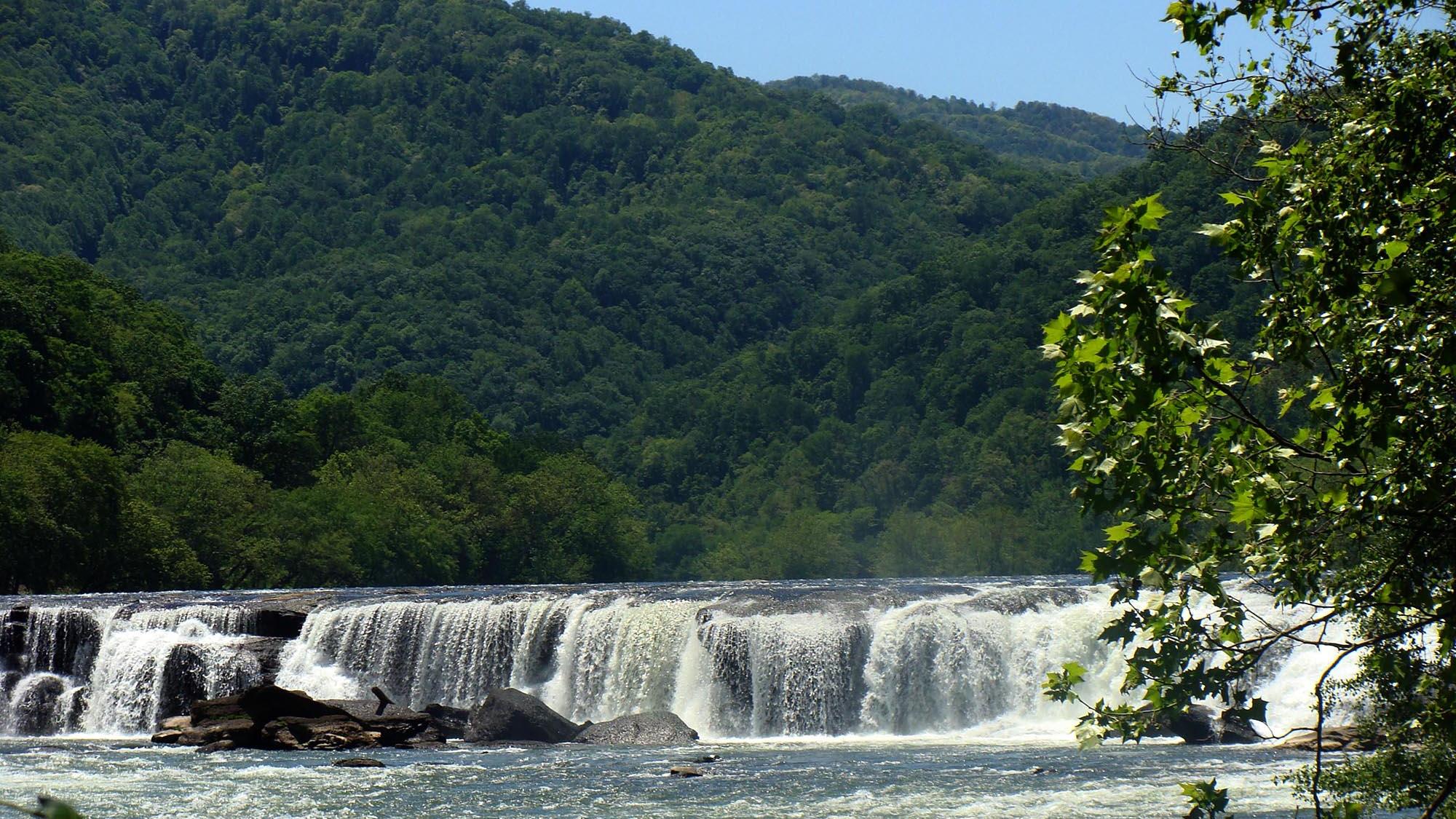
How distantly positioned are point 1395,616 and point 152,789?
1683 centimetres

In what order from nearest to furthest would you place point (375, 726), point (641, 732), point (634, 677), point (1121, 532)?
1. point (1121, 532)
2. point (375, 726)
3. point (641, 732)
4. point (634, 677)

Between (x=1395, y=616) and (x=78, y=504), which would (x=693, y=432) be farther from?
(x=1395, y=616)

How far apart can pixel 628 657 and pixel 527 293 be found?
86823 mm

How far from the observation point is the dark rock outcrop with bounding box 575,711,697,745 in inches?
1099

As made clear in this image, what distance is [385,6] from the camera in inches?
6255

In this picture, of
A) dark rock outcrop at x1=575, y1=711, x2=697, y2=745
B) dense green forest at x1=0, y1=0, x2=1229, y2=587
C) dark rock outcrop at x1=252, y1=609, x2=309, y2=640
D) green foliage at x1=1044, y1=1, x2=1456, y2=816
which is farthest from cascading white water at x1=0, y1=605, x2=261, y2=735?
green foliage at x1=1044, y1=1, x2=1456, y2=816

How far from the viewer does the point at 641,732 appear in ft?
92.6

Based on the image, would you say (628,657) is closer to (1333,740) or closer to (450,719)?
(450,719)

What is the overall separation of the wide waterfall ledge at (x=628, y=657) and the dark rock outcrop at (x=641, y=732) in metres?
1.78

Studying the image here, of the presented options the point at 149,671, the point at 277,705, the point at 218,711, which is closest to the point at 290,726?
the point at 277,705

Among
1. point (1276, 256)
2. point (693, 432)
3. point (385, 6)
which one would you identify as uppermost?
point (385, 6)

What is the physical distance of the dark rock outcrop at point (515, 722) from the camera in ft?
91.5

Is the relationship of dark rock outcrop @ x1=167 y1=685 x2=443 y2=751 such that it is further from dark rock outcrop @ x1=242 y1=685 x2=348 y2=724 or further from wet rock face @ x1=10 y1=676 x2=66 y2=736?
wet rock face @ x1=10 y1=676 x2=66 y2=736

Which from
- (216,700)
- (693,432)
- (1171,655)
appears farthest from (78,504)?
(693,432)
